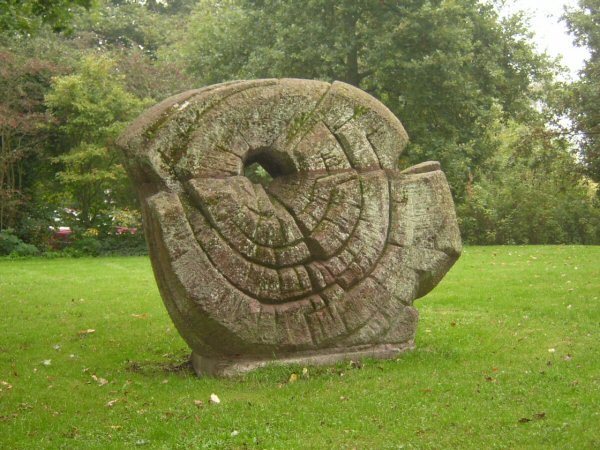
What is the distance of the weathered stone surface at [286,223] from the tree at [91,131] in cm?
1332

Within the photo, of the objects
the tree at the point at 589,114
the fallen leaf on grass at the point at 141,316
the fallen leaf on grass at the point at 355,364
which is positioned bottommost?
the fallen leaf on grass at the point at 141,316

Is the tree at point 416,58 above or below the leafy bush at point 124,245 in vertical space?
above

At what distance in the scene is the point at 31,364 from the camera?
8.67 metres

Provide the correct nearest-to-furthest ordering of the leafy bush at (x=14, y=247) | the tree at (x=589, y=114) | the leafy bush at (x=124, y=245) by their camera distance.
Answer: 1. the tree at (x=589, y=114)
2. the leafy bush at (x=14, y=247)
3. the leafy bush at (x=124, y=245)

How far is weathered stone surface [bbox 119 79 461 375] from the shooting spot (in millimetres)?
7305

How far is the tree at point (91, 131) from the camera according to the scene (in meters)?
20.6

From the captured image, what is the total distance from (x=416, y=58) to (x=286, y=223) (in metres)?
14.0

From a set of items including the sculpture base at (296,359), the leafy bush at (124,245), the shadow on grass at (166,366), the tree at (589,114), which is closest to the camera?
the sculpture base at (296,359)

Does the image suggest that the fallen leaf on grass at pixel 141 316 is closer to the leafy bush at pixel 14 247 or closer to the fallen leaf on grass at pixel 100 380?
the fallen leaf on grass at pixel 100 380

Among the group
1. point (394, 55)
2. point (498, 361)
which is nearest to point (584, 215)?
point (394, 55)

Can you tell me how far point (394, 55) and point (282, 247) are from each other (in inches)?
541

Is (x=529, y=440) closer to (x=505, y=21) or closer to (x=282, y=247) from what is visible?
(x=282, y=247)

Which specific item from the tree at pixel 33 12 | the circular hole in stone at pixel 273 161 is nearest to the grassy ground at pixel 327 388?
the circular hole in stone at pixel 273 161

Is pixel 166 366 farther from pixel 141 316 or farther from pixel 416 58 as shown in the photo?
pixel 416 58
